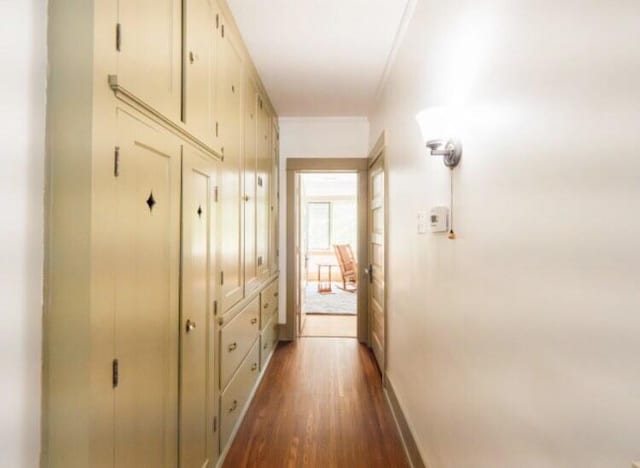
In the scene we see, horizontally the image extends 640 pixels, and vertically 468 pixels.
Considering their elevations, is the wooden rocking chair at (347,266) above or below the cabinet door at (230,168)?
below

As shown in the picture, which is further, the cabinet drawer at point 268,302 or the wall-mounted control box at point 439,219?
the cabinet drawer at point 268,302

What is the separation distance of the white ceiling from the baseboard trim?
98.0 inches

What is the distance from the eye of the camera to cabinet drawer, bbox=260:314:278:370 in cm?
312

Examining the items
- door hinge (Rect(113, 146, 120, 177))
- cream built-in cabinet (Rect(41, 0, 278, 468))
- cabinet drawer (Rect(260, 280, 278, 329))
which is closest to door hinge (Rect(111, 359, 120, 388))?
cream built-in cabinet (Rect(41, 0, 278, 468))

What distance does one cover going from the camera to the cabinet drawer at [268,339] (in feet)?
10.2

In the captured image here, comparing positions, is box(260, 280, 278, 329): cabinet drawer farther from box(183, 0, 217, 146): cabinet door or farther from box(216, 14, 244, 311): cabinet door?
box(183, 0, 217, 146): cabinet door

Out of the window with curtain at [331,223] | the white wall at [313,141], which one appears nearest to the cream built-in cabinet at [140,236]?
the white wall at [313,141]

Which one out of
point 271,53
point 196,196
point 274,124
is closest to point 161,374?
point 196,196

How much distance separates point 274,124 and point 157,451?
320cm

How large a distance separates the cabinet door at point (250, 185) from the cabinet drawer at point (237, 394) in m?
0.55

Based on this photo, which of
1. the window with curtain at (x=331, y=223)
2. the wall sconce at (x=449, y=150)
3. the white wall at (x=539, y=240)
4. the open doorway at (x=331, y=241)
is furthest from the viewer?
the window with curtain at (x=331, y=223)

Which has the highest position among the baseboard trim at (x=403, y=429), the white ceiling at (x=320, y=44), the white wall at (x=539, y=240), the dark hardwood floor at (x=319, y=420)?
the white ceiling at (x=320, y=44)

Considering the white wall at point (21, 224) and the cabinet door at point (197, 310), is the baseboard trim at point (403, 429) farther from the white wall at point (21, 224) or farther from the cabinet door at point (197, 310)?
the white wall at point (21, 224)

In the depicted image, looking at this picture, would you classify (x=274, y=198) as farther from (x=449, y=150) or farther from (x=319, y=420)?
(x=449, y=150)
